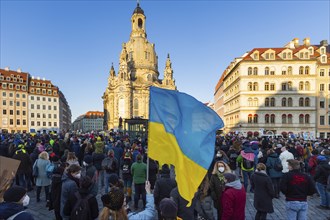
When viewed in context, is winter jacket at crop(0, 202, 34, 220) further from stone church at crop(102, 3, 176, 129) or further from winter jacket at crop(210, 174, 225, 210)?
stone church at crop(102, 3, 176, 129)

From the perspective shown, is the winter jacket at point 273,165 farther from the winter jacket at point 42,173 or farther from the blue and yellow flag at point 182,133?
the winter jacket at point 42,173

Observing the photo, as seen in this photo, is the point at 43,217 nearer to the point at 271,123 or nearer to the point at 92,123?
the point at 271,123

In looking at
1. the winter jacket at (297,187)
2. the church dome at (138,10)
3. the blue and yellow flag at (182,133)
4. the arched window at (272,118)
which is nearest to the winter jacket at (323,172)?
the winter jacket at (297,187)

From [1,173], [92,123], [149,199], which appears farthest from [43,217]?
[92,123]

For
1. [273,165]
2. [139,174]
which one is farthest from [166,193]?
[273,165]

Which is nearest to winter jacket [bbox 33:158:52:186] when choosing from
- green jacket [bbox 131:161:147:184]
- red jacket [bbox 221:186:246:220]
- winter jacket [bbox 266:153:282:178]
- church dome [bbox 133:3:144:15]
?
green jacket [bbox 131:161:147:184]

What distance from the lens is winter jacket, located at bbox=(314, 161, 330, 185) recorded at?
8.52 meters

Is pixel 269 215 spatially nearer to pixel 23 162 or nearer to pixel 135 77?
pixel 23 162

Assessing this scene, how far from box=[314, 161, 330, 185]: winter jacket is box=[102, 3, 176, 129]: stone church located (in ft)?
225

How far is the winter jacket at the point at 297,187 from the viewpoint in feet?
18.5

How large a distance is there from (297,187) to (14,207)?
19.1 feet

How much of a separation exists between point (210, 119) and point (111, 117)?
8251cm

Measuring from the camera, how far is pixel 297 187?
5.62m

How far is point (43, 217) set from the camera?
7711 millimetres
